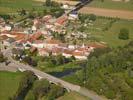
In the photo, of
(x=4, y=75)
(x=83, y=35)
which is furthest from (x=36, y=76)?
(x=83, y=35)

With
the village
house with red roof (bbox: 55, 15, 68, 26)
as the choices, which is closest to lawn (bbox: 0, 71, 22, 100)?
the village

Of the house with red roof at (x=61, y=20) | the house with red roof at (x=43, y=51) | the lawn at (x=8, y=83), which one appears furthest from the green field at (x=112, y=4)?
the lawn at (x=8, y=83)

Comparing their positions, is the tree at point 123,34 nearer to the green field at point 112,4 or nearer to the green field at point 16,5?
the green field at point 112,4

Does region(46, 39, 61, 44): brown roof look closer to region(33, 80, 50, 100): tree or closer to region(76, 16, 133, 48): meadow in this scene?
region(76, 16, 133, 48): meadow

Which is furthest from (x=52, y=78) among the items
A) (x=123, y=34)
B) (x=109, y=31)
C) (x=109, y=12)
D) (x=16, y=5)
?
(x=16, y=5)

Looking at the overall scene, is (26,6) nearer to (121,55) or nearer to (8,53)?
(8,53)

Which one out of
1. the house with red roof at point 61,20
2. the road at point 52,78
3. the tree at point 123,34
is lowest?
the road at point 52,78
